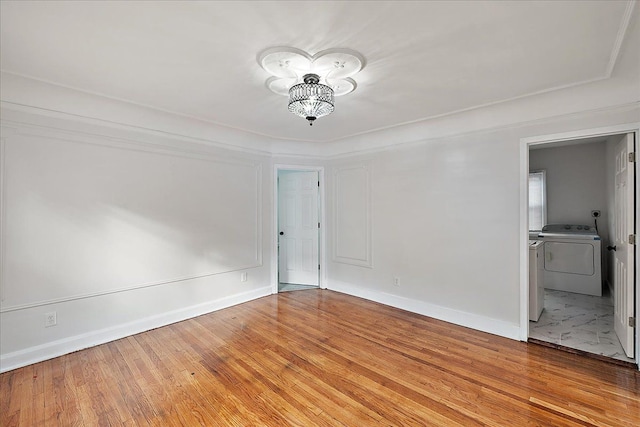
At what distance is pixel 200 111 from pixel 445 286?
3.64 meters

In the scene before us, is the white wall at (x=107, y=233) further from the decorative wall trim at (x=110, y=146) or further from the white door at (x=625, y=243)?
the white door at (x=625, y=243)

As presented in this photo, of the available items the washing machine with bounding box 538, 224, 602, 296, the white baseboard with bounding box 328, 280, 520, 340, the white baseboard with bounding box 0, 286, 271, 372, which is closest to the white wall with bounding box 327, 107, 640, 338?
the white baseboard with bounding box 328, 280, 520, 340

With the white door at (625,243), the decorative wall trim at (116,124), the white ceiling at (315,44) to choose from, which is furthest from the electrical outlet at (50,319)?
the white door at (625,243)

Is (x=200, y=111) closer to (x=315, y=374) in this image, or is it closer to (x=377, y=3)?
(x=377, y=3)

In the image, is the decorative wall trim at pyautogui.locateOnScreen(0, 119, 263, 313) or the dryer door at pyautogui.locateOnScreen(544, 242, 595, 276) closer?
the decorative wall trim at pyautogui.locateOnScreen(0, 119, 263, 313)

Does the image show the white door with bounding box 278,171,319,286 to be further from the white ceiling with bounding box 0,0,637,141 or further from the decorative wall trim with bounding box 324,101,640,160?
the white ceiling with bounding box 0,0,637,141

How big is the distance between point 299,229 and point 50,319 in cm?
336

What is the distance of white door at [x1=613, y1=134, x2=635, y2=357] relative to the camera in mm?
2512

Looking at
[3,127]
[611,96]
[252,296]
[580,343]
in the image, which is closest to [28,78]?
[3,127]

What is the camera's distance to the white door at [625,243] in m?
2.51

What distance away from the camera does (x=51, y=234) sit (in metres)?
2.66

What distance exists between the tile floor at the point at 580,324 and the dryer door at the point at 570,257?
41 centimetres

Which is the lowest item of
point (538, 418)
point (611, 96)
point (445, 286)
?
point (538, 418)

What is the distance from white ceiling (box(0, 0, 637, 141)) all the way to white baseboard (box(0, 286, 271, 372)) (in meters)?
2.42
